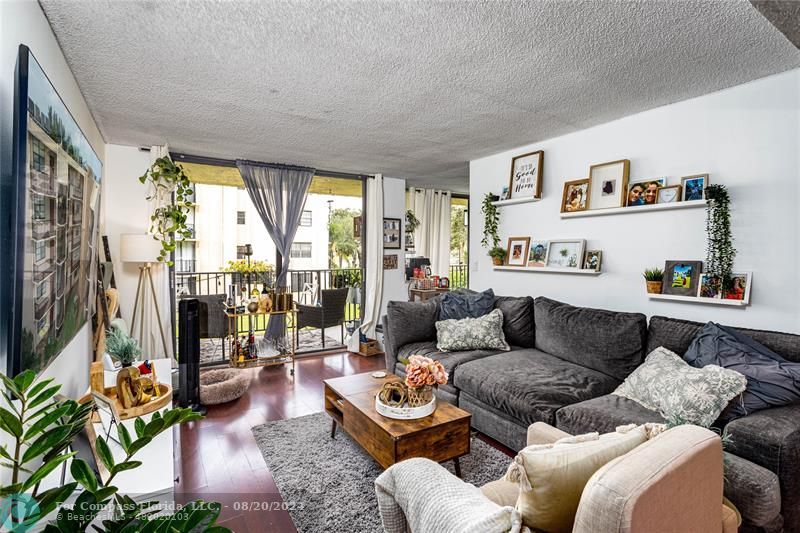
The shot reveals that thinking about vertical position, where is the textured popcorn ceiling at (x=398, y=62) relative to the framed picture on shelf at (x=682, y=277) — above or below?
above

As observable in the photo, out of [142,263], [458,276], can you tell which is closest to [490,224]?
[458,276]

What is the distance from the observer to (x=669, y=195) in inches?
115

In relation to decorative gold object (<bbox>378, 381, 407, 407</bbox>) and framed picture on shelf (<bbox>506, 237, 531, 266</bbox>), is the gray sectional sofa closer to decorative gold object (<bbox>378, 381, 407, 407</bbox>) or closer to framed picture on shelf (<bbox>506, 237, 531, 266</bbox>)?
framed picture on shelf (<bbox>506, 237, 531, 266</bbox>)

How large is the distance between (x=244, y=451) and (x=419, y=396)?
131cm

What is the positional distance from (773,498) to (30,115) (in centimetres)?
305

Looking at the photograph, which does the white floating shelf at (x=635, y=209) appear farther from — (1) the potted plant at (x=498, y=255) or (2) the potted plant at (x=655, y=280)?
(1) the potted plant at (x=498, y=255)

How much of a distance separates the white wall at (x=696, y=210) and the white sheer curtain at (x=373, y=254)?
6.97ft

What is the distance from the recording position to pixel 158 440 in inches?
70.5

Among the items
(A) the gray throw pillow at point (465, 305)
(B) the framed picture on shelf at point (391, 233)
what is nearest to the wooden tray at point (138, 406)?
(A) the gray throw pillow at point (465, 305)

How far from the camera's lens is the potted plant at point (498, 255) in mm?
4271

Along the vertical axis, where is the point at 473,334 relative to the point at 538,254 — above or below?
below

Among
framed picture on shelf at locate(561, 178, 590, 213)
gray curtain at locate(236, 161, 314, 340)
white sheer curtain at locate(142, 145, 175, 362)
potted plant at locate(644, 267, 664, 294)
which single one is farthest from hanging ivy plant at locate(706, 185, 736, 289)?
white sheer curtain at locate(142, 145, 175, 362)

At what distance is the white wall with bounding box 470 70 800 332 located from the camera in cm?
240

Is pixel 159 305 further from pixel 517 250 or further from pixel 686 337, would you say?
pixel 686 337
